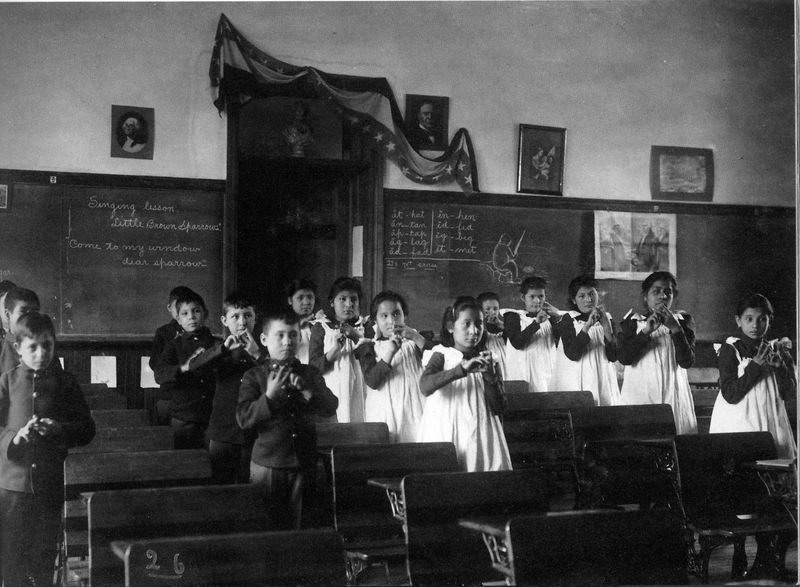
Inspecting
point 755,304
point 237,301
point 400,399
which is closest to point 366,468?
point 400,399

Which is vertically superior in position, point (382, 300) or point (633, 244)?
point (633, 244)

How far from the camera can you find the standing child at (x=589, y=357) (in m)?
4.21

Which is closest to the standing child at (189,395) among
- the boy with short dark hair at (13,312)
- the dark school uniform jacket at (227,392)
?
the dark school uniform jacket at (227,392)

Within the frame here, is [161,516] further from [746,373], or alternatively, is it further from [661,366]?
[661,366]

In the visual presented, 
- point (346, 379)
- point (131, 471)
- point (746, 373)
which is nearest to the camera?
point (131, 471)

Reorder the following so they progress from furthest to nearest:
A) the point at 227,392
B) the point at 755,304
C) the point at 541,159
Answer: the point at 541,159, the point at 755,304, the point at 227,392

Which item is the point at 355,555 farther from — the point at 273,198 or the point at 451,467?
the point at 273,198

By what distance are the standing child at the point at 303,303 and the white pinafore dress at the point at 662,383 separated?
151cm

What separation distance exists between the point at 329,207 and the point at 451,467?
1.96 m

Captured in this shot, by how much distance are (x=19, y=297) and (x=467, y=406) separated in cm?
189


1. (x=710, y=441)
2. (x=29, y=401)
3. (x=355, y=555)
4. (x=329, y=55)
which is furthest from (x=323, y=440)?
(x=329, y=55)

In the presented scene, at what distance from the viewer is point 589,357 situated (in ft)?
13.9

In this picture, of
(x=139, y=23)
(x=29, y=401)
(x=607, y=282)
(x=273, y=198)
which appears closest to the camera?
(x=29, y=401)

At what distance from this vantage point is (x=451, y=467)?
8.18 feet
